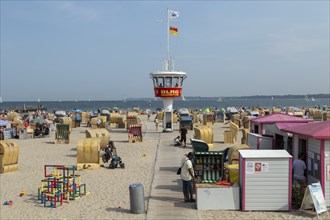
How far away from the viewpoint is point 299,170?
11930 mm

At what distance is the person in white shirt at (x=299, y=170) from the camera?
11891 mm

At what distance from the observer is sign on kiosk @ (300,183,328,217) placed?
34.6 feet

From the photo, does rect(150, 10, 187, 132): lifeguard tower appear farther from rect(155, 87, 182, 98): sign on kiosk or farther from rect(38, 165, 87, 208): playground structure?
rect(38, 165, 87, 208): playground structure

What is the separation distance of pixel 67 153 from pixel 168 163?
692cm

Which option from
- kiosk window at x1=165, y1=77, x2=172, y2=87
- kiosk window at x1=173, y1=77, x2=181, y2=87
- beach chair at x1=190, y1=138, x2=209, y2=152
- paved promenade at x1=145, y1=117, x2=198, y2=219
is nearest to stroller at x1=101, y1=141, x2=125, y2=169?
paved promenade at x1=145, y1=117, x2=198, y2=219

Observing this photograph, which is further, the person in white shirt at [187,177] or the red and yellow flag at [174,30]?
the red and yellow flag at [174,30]

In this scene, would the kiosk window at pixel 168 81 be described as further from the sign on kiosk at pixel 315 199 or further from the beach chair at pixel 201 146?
the sign on kiosk at pixel 315 199

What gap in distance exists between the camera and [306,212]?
1093 centimetres

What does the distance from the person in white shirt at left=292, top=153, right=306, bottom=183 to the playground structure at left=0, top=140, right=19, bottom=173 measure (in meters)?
11.4

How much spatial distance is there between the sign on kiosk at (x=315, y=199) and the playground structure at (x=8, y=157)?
11851 millimetres

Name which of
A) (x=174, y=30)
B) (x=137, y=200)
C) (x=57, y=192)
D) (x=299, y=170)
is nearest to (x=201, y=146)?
(x=299, y=170)

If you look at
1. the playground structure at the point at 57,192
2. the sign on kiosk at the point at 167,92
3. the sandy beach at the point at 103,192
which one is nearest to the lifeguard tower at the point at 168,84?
the sign on kiosk at the point at 167,92

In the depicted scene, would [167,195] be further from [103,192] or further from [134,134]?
[134,134]

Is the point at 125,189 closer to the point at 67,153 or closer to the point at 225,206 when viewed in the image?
the point at 225,206
